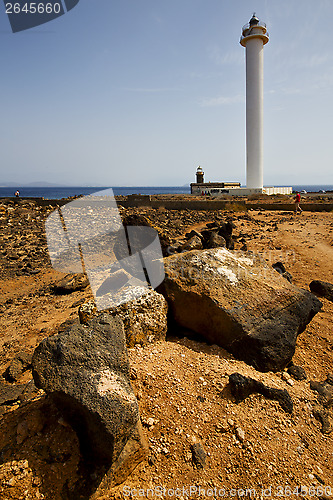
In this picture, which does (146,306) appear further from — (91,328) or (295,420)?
(295,420)

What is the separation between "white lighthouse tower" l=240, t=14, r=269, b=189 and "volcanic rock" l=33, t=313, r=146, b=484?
34978 millimetres

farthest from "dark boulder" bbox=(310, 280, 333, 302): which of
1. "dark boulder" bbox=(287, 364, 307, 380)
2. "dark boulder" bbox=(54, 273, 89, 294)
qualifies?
"dark boulder" bbox=(54, 273, 89, 294)

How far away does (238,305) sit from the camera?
3.56 m

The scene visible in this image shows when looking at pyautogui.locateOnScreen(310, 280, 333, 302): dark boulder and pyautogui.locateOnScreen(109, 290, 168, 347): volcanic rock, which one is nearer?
pyautogui.locateOnScreen(109, 290, 168, 347): volcanic rock

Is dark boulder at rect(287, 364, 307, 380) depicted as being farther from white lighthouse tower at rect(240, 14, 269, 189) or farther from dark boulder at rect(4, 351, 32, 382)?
white lighthouse tower at rect(240, 14, 269, 189)

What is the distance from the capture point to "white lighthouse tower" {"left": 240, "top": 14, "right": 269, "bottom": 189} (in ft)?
109

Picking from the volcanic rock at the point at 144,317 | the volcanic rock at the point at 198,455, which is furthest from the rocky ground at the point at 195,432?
the volcanic rock at the point at 144,317

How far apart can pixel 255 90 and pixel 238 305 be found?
35691mm

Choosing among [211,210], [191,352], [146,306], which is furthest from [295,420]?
[211,210]

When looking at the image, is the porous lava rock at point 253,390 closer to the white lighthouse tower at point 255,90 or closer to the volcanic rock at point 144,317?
the volcanic rock at point 144,317

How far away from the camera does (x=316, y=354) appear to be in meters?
3.82

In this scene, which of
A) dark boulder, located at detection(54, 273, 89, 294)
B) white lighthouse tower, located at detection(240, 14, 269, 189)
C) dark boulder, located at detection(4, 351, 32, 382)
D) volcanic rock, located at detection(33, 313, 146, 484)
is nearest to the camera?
volcanic rock, located at detection(33, 313, 146, 484)

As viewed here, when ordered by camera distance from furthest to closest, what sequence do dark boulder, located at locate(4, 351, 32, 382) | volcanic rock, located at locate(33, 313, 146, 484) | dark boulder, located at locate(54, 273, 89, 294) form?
1. dark boulder, located at locate(54, 273, 89, 294)
2. dark boulder, located at locate(4, 351, 32, 382)
3. volcanic rock, located at locate(33, 313, 146, 484)

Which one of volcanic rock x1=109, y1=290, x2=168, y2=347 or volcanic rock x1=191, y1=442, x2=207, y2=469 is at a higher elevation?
volcanic rock x1=109, y1=290, x2=168, y2=347
